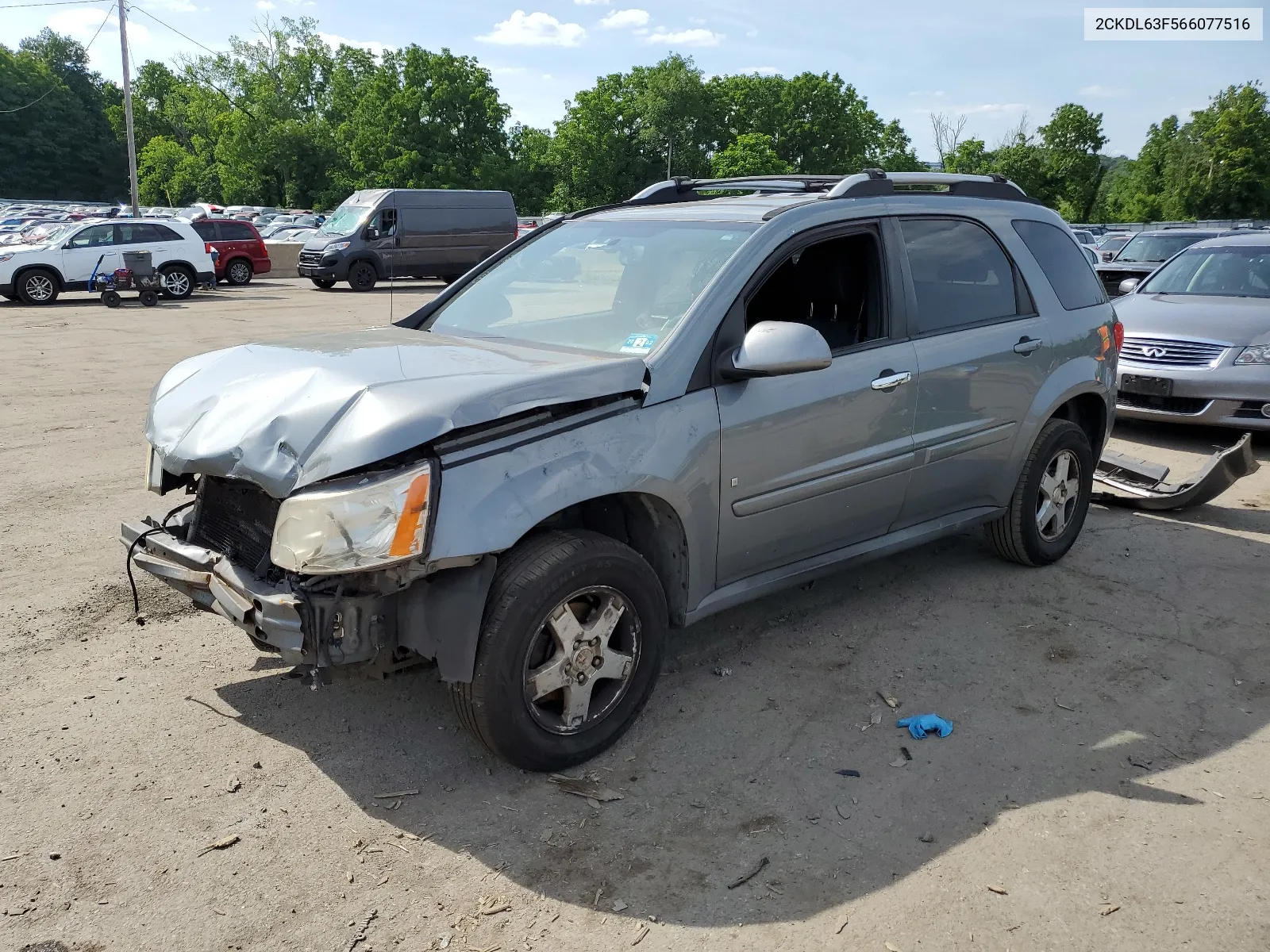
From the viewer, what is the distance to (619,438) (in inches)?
135

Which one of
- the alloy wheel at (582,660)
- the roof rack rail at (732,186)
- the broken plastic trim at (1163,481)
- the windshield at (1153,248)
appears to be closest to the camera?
the alloy wheel at (582,660)

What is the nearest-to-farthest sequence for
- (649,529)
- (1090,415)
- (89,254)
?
(649,529)
(1090,415)
(89,254)

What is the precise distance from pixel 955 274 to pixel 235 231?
25266mm

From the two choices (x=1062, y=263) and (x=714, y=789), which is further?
(x=1062, y=263)

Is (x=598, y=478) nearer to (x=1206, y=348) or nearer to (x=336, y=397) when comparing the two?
(x=336, y=397)

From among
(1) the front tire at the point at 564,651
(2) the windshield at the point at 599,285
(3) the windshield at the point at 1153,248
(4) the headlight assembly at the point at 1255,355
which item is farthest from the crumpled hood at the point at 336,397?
(3) the windshield at the point at 1153,248

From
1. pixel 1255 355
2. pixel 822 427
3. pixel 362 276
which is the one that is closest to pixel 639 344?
pixel 822 427

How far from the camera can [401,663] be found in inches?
132

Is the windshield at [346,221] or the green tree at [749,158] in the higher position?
the green tree at [749,158]

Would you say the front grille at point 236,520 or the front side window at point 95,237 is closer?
the front grille at point 236,520

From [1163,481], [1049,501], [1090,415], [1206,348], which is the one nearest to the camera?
[1049,501]

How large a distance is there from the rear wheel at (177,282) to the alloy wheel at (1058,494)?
2030 centimetres

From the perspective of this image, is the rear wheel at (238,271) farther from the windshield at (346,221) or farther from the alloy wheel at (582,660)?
the alloy wheel at (582,660)

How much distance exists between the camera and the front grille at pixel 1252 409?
8.10m
